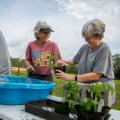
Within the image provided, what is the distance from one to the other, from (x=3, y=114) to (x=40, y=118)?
10.6 inches

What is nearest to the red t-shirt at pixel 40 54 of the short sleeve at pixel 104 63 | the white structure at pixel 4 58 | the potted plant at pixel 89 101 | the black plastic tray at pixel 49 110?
the white structure at pixel 4 58

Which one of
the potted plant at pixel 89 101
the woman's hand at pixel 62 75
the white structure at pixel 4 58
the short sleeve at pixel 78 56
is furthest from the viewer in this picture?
the white structure at pixel 4 58

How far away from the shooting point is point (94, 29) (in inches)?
96.8

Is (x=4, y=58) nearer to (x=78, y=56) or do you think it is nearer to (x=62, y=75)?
(x=78, y=56)

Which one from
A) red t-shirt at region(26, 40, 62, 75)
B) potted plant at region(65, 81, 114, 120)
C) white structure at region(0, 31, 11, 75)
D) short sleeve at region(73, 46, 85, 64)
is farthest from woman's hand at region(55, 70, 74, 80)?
white structure at region(0, 31, 11, 75)

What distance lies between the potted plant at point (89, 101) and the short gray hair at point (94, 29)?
0.52 metres

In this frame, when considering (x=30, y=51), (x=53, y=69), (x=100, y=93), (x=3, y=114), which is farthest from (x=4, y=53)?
(x=100, y=93)

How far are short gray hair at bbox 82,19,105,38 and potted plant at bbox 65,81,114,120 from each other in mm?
521

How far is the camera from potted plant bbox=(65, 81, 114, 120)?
1962 millimetres

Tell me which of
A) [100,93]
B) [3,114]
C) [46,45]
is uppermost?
[46,45]

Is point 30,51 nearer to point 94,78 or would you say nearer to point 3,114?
point 94,78

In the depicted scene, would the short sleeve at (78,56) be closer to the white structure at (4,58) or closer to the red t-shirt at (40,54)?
the red t-shirt at (40,54)

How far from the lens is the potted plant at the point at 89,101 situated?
1962 mm

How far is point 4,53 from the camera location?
4004 millimetres
